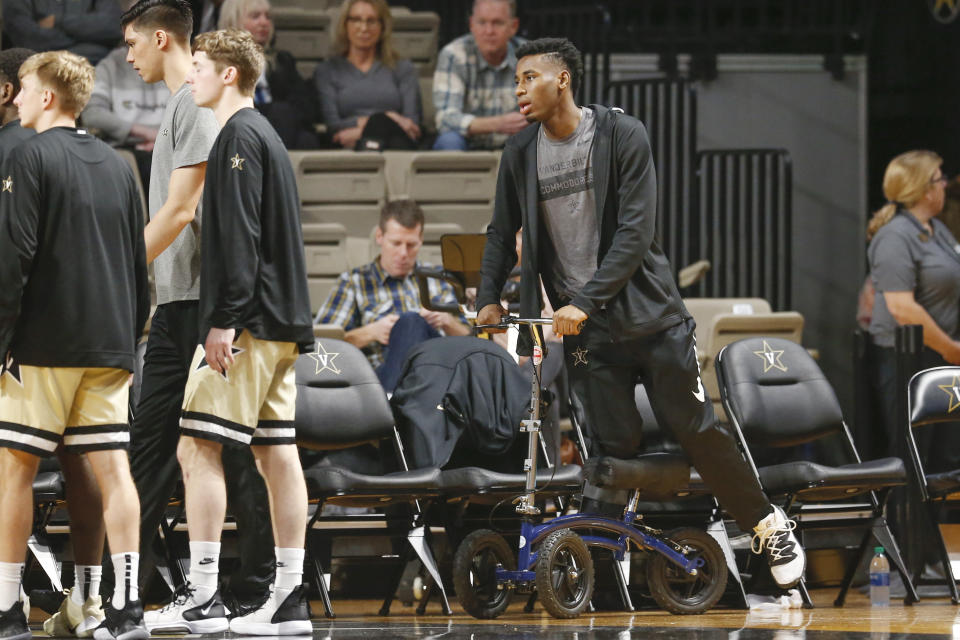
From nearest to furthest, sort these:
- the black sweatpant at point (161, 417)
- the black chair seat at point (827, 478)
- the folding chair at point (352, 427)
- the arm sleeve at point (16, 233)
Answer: the arm sleeve at point (16, 233)
the black sweatpant at point (161, 417)
the folding chair at point (352, 427)
the black chair seat at point (827, 478)

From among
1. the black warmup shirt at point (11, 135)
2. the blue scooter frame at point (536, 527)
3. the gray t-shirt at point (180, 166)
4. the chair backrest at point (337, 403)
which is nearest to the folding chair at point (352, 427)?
the chair backrest at point (337, 403)

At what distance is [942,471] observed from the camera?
577 cm

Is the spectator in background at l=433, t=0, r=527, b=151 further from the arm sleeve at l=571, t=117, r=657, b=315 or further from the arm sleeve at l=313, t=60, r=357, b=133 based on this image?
the arm sleeve at l=571, t=117, r=657, b=315

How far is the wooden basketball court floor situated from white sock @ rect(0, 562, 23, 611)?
37 centimetres

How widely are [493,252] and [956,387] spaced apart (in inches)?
81.7

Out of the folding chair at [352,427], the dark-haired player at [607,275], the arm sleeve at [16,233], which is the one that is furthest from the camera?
the folding chair at [352,427]

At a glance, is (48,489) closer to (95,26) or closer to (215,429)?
(215,429)

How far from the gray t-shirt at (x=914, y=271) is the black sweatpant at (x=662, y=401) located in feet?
6.23

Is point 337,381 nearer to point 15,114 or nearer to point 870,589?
point 15,114

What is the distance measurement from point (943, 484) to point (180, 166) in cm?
301

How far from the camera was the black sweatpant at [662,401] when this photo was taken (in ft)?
13.9

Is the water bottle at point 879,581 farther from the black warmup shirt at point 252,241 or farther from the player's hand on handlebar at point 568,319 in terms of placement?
the black warmup shirt at point 252,241

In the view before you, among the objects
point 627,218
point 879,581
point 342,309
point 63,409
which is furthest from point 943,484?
point 63,409

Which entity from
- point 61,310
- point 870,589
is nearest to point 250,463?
point 61,310
